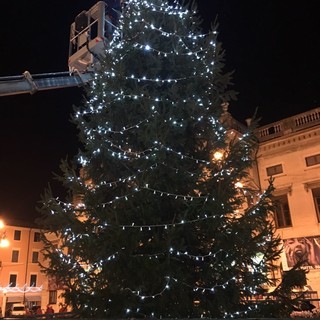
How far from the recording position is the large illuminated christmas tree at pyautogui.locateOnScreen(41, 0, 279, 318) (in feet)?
21.6

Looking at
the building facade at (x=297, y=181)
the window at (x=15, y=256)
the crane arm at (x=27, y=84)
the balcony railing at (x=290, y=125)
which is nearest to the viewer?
the crane arm at (x=27, y=84)

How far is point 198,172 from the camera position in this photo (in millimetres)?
7312

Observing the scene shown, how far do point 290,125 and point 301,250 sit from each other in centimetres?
715

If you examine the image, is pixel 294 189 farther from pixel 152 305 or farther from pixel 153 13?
pixel 152 305

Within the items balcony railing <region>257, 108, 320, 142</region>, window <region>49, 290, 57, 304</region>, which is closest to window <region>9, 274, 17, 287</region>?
window <region>49, 290, 57, 304</region>

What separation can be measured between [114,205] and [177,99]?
8.29 feet

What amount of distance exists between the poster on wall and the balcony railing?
242 inches

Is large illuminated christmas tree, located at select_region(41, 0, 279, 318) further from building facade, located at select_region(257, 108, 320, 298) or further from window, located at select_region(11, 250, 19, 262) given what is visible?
window, located at select_region(11, 250, 19, 262)

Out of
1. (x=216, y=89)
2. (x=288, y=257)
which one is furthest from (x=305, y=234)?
(x=216, y=89)

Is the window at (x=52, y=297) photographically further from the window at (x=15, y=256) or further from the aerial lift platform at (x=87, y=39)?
the aerial lift platform at (x=87, y=39)

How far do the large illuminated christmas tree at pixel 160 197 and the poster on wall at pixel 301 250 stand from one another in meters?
13.3

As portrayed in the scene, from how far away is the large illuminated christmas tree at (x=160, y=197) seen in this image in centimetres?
659

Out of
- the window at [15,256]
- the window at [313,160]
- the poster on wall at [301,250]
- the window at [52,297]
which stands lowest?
the window at [52,297]

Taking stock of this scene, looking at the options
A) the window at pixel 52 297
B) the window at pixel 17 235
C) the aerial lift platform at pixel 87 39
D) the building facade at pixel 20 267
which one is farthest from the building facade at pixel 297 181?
the window at pixel 17 235
